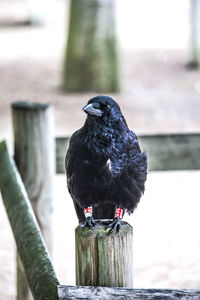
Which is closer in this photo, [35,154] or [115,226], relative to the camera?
[115,226]

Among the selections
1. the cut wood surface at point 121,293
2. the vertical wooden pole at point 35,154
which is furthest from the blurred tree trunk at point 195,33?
the cut wood surface at point 121,293

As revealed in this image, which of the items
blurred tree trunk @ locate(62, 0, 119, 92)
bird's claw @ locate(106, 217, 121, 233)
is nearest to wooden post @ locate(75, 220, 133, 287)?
bird's claw @ locate(106, 217, 121, 233)

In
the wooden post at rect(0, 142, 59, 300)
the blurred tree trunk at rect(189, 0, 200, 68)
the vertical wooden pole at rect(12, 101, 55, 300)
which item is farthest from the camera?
the blurred tree trunk at rect(189, 0, 200, 68)

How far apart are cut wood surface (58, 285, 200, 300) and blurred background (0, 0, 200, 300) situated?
325 centimetres

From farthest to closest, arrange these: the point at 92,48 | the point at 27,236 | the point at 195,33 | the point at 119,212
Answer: the point at 195,33
the point at 92,48
the point at 27,236
the point at 119,212

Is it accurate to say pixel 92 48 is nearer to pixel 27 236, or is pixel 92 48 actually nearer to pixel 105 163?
pixel 27 236

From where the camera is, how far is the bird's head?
6.53ft

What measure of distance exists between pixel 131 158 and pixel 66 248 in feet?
12.6

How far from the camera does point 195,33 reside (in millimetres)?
13875

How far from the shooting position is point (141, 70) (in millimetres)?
14281

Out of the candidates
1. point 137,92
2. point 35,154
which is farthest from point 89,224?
point 137,92

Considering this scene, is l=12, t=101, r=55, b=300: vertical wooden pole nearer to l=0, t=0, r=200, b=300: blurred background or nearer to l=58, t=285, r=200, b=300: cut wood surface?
l=0, t=0, r=200, b=300: blurred background

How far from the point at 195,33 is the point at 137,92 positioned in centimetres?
239

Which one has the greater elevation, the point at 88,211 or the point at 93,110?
Result: the point at 93,110
